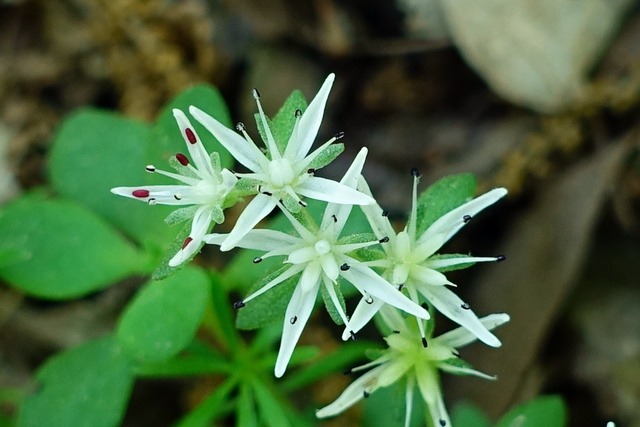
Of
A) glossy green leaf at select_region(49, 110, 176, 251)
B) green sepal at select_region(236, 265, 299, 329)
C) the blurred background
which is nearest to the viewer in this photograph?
green sepal at select_region(236, 265, 299, 329)

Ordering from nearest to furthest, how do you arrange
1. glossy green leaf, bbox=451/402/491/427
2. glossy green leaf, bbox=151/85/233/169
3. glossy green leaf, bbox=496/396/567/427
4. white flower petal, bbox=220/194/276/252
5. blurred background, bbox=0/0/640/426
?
white flower petal, bbox=220/194/276/252
glossy green leaf, bbox=496/396/567/427
glossy green leaf, bbox=151/85/233/169
glossy green leaf, bbox=451/402/491/427
blurred background, bbox=0/0/640/426

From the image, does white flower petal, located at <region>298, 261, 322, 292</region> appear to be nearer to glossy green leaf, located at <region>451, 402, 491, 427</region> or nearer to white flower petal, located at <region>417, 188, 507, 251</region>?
white flower petal, located at <region>417, 188, 507, 251</region>

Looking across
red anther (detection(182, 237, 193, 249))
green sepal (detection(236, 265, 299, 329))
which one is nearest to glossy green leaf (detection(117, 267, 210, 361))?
green sepal (detection(236, 265, 299, 329))

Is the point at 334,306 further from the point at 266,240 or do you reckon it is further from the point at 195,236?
the point at 195,236

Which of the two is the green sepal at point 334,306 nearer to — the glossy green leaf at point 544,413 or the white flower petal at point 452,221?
the white flower petal at point 452,221

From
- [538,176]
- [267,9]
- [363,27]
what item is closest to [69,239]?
[267,9]

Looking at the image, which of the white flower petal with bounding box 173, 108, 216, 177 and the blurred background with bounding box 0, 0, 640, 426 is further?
the blurred background with bounding box 0, 0, 640, 426

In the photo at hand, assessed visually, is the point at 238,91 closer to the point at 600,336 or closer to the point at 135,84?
the point at 135,84
